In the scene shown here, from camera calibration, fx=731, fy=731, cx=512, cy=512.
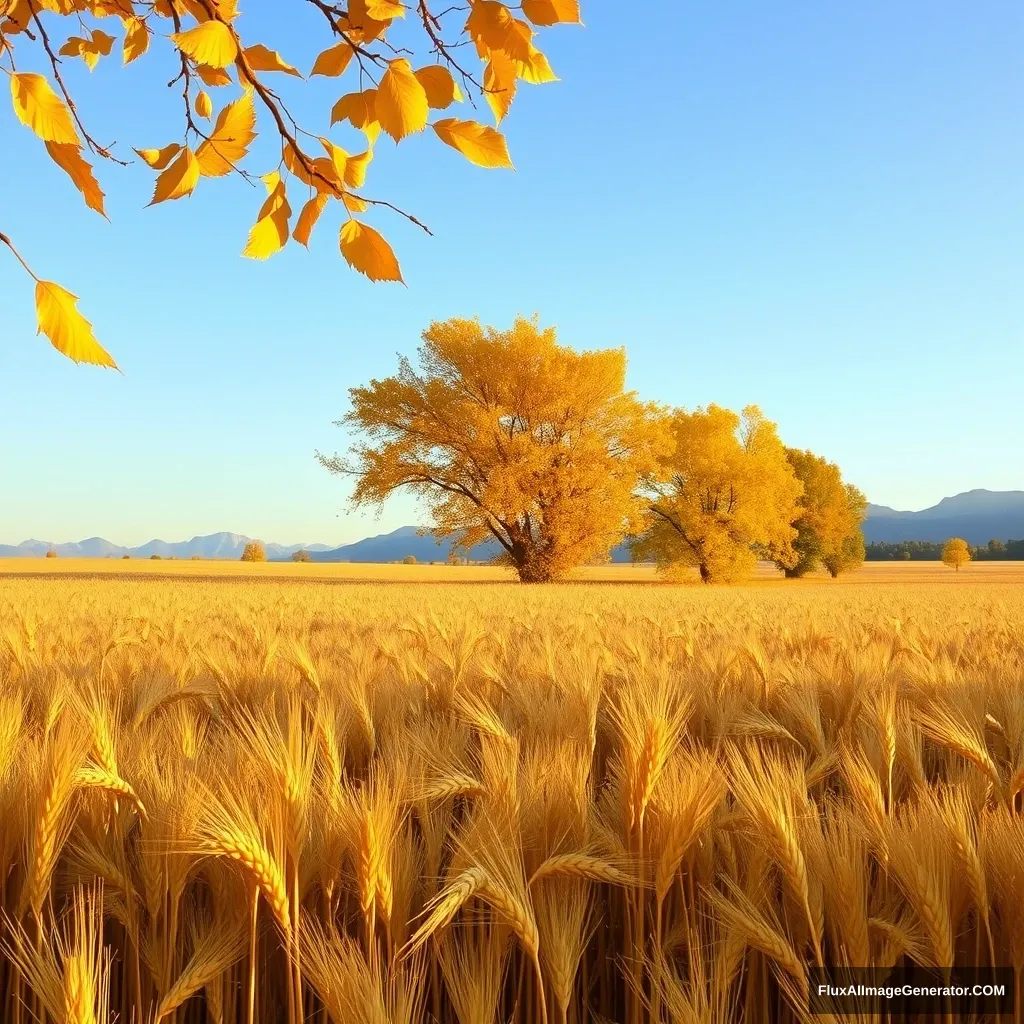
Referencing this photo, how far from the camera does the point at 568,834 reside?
1.37 metres

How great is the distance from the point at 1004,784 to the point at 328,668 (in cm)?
226

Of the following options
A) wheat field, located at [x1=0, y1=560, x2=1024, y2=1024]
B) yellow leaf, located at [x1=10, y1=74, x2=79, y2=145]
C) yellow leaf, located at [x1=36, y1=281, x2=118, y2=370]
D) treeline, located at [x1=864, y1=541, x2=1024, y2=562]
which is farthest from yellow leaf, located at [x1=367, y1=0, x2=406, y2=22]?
treeline, located at [x1=864, y1=541, x2=1024, y2=562]

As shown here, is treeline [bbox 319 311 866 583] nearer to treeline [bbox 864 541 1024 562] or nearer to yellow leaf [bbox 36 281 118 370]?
yellow leaf [bbox 36 281 118 370]

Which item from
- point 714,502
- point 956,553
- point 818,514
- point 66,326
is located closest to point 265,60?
point 66,326

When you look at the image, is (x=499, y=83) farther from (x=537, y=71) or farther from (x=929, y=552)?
(x=929, y=552)

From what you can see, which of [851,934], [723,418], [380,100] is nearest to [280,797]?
[851,934]

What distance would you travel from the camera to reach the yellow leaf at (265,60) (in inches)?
78.0

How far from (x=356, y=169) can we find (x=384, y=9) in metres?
0.39

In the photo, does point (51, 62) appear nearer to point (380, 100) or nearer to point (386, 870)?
point (380, 100)

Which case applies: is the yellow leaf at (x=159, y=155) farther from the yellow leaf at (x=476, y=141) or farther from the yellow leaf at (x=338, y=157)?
the yellow leaf at (x=476, y=141)

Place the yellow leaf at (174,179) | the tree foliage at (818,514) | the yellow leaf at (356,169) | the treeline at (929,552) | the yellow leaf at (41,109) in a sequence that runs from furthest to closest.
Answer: the treeline at (929,552) < the tree foliage at (818,514) < the yellow leaf at (356,169) < the yellow leaf at (174,179) < the yellow leaf at (41,109)

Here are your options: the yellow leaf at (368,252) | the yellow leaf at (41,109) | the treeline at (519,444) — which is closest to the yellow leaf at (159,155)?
the yellow leaf at (41,109)

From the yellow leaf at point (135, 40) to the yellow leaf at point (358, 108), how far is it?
39.2 inches

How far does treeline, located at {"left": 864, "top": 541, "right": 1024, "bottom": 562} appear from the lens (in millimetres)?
95438
